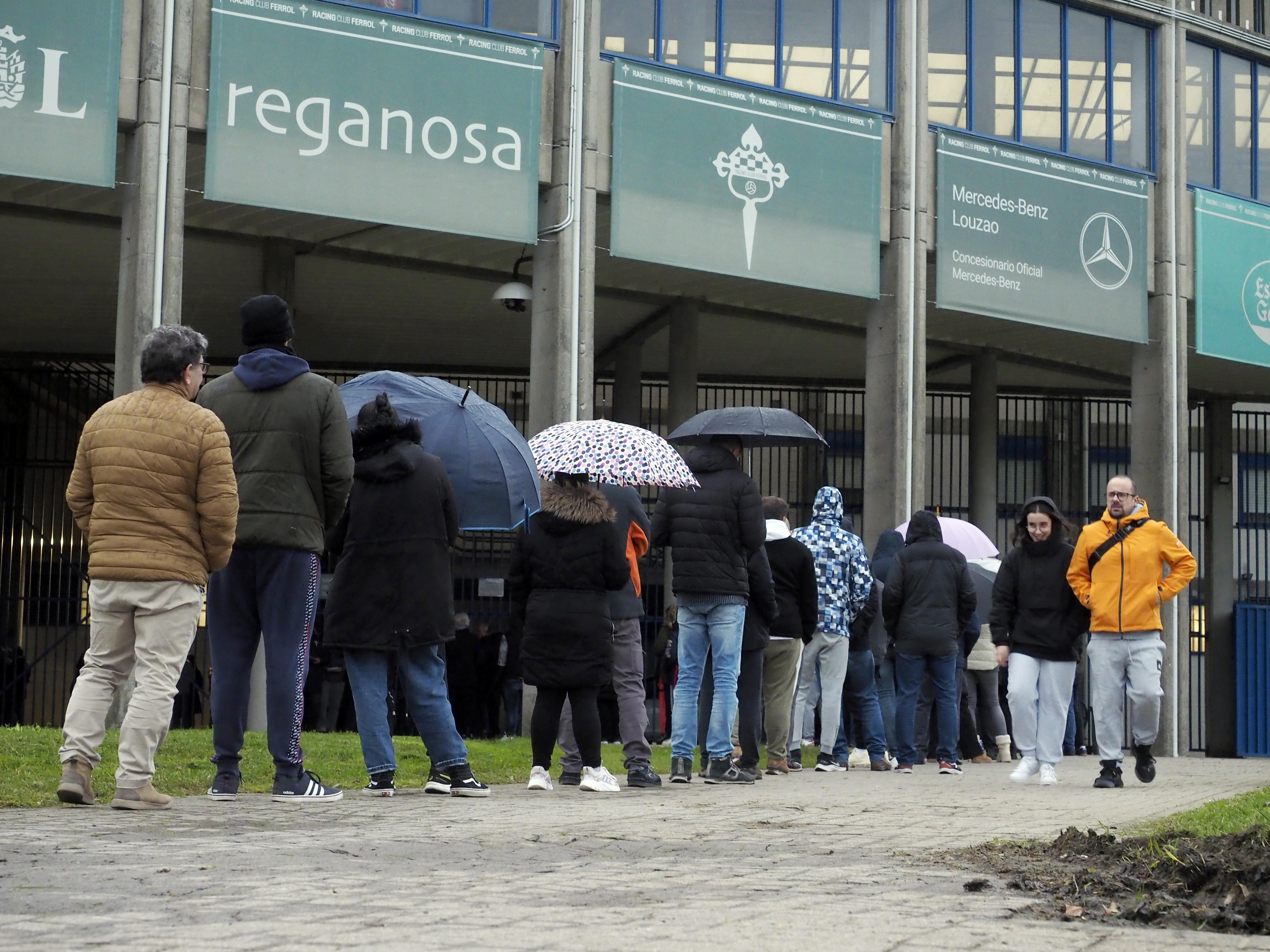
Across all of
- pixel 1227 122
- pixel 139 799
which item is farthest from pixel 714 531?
pixel 1227 122

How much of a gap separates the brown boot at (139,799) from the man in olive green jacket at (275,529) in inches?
17.6

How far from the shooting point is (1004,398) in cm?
2962

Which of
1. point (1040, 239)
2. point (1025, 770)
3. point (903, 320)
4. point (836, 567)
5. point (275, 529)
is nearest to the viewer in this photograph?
point (275, 529)

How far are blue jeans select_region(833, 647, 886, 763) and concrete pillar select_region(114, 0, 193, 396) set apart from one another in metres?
6.75

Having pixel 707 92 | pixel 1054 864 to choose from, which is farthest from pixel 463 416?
pixel 707 92

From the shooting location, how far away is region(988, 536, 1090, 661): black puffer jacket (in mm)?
11195

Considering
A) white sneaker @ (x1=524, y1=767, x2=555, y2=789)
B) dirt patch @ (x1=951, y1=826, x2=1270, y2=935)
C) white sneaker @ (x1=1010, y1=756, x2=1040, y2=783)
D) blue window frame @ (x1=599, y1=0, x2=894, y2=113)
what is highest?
blue window frame @ (x1=599, y1=0, x2=894, y2=113)

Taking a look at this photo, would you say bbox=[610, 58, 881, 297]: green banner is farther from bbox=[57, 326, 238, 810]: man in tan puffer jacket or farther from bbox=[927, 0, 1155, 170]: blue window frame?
bbox=[57, 326, 238, 810]: man in tan puffer jacket

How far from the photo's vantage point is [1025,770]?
11422 mm

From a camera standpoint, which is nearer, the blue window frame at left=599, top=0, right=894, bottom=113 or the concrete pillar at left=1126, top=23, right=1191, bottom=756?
the blue window frame at left=599, top=0, right=894, bottom=113

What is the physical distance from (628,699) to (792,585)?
7.24 ft

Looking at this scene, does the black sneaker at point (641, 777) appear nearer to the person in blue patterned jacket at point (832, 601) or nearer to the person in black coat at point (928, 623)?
the person in blue patterned jacket at point (832, 601)

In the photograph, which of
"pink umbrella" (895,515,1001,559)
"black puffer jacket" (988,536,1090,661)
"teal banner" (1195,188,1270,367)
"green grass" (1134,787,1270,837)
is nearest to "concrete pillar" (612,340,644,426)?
"teal banner" (1195,188,1270,367)

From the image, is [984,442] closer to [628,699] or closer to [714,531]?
[714,531]
